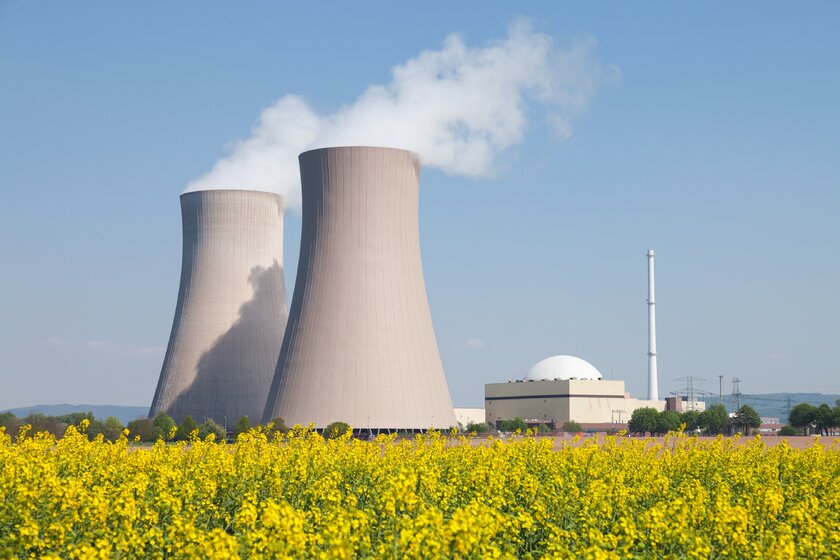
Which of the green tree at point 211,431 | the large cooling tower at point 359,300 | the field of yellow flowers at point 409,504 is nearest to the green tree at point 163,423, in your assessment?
the green tree at point 211,431

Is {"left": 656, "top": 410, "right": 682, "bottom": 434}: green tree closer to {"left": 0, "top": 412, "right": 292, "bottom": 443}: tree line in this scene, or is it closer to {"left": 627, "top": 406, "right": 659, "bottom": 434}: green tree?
{"left": 627, "top": 406, "right": 659, "bottom": 434}: green tree

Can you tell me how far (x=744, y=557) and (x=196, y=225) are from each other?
135 feet

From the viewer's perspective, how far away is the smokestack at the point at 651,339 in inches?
3499

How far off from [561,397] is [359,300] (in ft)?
181

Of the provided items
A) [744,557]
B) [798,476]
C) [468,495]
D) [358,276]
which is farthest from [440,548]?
[358,276]

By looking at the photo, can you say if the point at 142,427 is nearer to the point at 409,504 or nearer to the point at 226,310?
the point at 226,310

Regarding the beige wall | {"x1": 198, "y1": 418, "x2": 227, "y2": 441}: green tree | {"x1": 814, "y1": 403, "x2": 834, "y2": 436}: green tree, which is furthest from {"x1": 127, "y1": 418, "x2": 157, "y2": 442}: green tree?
the beige wall

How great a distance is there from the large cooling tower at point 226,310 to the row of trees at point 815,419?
35.0 metres

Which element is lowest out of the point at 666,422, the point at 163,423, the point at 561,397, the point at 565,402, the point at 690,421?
the point at 666,422

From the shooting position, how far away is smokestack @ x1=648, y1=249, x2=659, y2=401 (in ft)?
292

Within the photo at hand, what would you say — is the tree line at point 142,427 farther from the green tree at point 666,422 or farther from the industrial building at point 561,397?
the industrial building at point 561,397

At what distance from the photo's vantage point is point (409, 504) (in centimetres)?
709

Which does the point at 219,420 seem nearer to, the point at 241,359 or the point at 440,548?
the point at 241,359

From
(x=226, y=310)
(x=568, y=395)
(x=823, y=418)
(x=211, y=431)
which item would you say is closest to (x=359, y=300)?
(x=211, y=431)
